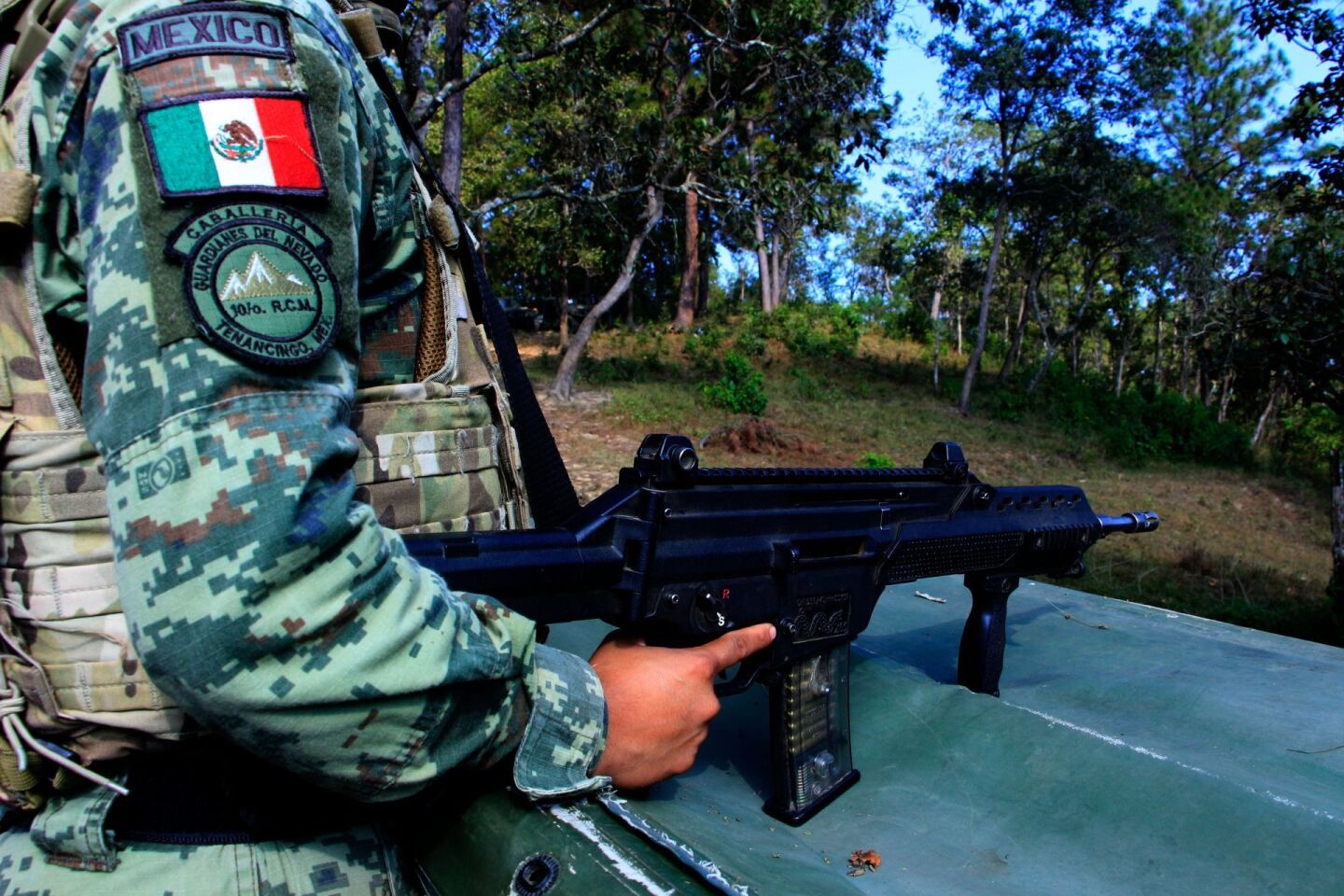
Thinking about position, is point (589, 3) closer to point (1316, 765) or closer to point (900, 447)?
point (900, 447)

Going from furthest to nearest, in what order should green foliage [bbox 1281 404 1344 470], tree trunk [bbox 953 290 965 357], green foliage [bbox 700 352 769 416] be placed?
tree trunk [bbox 953 290 965 357] < green foliage [bbox 1281 404 1344 470] < green foliage [bbox 700 352 769 416]

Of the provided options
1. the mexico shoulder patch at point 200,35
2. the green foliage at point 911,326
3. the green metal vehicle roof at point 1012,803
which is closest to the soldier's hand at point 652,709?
the green metal vehicle roof at point 1012,803

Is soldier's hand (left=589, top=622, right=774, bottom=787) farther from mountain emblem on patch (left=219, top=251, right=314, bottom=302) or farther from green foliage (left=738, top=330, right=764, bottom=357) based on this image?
green foliage (left=738, top=330, right=764, bottom=357)

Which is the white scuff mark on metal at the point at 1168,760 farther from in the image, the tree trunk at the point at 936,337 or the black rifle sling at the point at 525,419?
the tree trunk at the point at 936,337

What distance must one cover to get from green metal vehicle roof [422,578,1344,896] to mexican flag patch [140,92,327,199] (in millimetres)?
758

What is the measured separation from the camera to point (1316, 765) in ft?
5.82

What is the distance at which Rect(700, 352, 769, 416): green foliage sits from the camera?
1298 cm

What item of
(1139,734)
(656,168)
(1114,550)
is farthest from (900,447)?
(1139,734)

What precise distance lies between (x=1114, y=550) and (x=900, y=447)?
4.00 meters

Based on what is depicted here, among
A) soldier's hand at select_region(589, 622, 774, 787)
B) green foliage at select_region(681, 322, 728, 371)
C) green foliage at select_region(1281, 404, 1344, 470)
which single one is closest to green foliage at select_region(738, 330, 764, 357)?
green foliage at select_region(681, 322, 728, 371)

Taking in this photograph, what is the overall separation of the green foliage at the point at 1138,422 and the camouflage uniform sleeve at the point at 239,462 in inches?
589

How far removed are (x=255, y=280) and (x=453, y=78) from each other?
21.3ft

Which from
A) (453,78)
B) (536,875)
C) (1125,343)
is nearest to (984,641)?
(536,875)

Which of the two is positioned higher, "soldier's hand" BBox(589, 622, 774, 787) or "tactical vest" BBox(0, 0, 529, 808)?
"tactical vest" BBox(0, 0, 529, 808)
